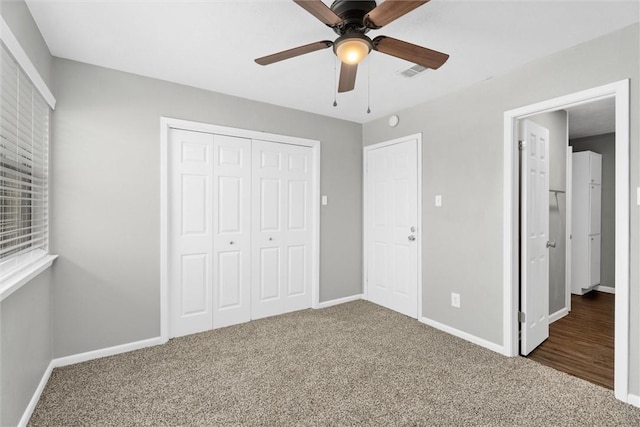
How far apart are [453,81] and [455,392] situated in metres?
2.54

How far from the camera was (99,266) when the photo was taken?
8.52 feet

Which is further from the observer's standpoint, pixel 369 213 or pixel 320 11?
pixel 369 213

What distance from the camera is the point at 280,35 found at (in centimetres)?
212

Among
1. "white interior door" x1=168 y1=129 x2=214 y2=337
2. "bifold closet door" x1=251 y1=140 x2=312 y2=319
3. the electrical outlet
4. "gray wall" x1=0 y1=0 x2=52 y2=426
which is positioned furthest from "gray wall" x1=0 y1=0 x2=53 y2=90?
the electrical outlet

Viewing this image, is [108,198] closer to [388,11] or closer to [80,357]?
[80,357]

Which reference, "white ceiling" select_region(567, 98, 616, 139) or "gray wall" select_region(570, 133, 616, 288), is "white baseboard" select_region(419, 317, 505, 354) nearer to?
Result: "white ceiling" select_region(567, 98, 616, 139)

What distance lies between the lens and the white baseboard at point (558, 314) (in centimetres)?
346

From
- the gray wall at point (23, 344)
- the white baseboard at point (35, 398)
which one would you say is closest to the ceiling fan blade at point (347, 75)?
the gray wall at point (23, 344)

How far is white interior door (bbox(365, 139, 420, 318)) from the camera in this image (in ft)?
11.6

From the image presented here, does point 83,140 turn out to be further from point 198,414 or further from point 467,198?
point 467,198

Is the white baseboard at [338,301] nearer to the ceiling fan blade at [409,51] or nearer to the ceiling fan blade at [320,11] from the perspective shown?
the ceiling fan blade at [409,51]

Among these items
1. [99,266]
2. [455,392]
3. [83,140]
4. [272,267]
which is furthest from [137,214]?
[455,392]

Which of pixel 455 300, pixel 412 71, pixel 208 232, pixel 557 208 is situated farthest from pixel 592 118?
pixel 208 232

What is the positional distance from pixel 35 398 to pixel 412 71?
11.7 ft
